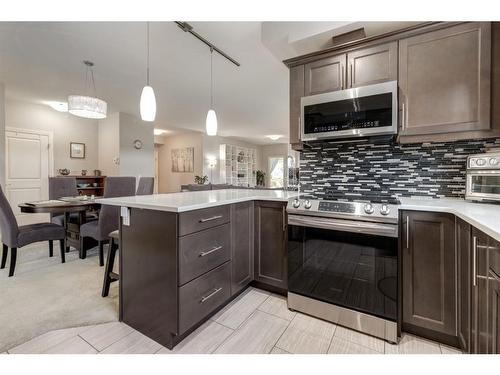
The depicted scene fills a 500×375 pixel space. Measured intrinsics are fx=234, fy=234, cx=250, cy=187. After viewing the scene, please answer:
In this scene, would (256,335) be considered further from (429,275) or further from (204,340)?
(429,275)

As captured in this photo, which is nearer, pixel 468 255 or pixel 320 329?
pixel 468 255

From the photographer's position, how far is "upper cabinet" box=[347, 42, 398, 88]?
180cm

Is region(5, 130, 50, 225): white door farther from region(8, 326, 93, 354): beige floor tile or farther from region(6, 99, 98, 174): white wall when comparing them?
region(8, 326, 93, 354): beige floor tile

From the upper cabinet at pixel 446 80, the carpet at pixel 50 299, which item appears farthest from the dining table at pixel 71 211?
the upper cabinet at pixel 446 80

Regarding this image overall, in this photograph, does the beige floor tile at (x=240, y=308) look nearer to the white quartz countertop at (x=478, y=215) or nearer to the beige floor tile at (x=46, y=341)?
the beige floor tile at (x=46, y=341)

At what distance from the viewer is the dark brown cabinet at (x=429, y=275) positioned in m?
1.42

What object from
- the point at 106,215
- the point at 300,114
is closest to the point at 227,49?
the point at 300,114

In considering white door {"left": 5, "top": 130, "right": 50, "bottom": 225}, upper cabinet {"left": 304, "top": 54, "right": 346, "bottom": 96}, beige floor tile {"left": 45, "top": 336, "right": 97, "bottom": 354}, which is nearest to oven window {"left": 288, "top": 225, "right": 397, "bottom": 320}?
upper cabinet {"left": 304, "top": 54, "right": 346, "bottom": 96}

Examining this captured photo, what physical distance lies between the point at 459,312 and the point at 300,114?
1786 millimetres

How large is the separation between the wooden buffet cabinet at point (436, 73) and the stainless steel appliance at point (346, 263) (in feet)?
2.53

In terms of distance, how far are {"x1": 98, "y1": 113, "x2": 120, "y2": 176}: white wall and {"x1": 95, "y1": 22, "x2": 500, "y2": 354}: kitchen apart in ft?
14.8

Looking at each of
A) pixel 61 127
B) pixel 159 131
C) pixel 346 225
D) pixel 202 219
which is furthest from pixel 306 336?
pixel 159 131

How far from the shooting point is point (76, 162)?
557 centimetres
